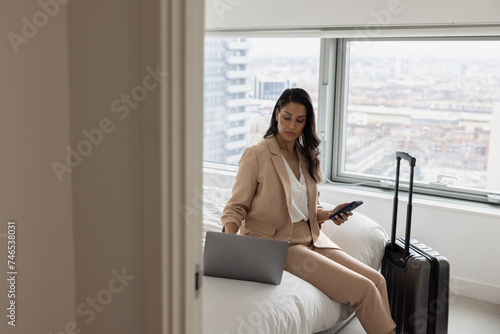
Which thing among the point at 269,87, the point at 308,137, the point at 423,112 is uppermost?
the point at 269,87

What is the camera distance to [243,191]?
2646 mm

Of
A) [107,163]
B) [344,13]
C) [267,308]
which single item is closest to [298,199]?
[267,308]

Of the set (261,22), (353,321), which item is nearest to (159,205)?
(353,321)

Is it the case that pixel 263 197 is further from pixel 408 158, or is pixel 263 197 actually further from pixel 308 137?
pixel 408 158

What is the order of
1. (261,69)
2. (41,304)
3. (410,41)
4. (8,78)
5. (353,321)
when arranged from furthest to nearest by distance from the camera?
(261,69) → (410,41) → (353,321) → (41,304) → (8,78)

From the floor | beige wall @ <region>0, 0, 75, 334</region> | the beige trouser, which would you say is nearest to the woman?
the beige trouser

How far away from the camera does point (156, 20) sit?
3.36 feet


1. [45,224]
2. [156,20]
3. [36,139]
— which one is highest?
[156,20]

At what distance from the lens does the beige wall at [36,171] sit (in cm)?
116

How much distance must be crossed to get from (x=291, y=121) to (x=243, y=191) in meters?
0.41

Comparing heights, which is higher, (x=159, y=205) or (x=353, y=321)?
(x=159, y=205)

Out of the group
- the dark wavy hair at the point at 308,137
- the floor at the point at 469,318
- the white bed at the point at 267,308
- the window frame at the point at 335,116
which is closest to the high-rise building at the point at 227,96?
the window frame at the point at 335,116

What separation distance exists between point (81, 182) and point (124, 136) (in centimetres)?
17

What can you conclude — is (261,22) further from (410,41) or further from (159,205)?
(159,205)
